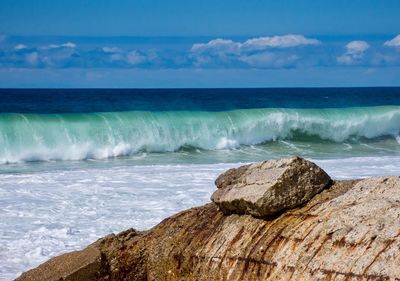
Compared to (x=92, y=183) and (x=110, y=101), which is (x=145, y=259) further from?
(x=110, y=101)

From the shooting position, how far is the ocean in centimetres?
809

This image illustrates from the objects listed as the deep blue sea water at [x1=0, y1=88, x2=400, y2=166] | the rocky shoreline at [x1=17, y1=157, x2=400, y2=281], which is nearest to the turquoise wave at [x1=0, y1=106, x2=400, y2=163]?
the deep blue sea water at [x1=0, y1=88, x2=400, y2=166]

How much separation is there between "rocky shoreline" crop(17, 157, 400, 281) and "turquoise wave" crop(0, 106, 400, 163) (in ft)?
42.0

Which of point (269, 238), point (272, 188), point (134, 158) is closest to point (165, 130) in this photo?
point (134, 158)

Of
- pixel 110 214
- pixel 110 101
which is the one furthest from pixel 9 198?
pixel 110 101

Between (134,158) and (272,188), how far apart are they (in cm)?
1366

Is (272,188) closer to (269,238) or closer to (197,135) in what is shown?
(269,238)

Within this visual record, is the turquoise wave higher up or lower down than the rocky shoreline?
lower down

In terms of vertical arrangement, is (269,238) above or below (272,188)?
below

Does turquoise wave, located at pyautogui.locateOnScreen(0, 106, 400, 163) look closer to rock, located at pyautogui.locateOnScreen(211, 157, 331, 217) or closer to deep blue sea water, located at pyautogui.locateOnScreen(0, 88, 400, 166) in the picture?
deep blue sea water, located at pyautogui.locateOnScreen(0, 88, 400, 166)

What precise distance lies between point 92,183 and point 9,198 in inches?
69.8

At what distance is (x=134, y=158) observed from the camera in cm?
1852

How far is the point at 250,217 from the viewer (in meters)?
5.15

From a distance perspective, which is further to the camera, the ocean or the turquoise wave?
the turquoise wave
